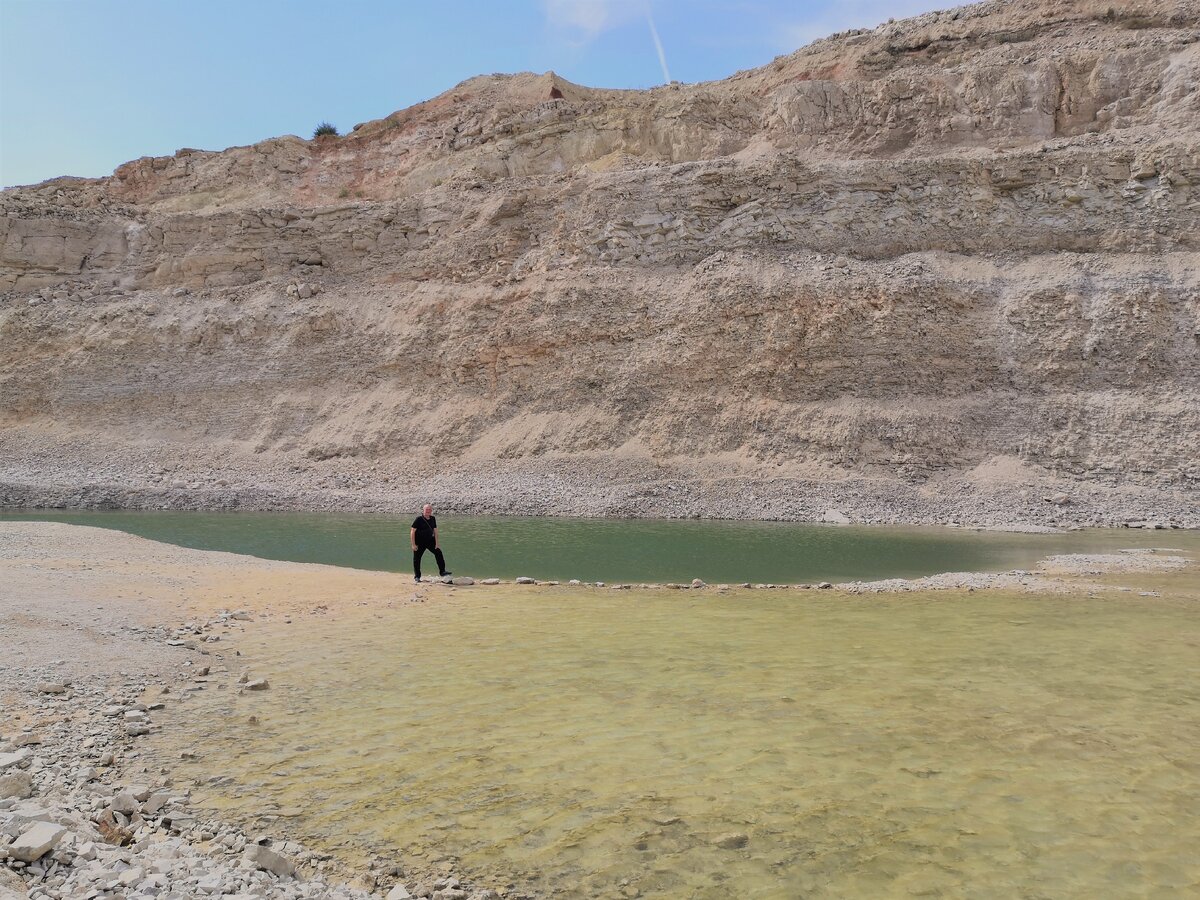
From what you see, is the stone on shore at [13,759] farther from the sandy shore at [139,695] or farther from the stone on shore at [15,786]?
the stone on shore at [15,786]

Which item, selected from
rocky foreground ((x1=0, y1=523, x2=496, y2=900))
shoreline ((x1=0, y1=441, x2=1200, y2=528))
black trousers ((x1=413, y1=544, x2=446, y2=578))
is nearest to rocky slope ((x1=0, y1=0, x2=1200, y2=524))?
shoreline ((x1=0, y1=441, x2=1200, y2=528))

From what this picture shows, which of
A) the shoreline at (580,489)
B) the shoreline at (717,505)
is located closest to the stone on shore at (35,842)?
the shoreline at (717,505)

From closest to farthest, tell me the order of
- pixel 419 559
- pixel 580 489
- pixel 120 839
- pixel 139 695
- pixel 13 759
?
pixel 120 839, pixel 13 759, pixel 139 695, pixel 419 559, pixel 580 489

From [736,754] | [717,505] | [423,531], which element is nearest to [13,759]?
[736,754]

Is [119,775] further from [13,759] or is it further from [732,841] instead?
[732,841]

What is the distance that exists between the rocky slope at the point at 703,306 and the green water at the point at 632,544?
2.81 metres

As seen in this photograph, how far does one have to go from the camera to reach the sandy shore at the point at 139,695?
345 centimetres

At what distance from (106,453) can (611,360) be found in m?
21.7

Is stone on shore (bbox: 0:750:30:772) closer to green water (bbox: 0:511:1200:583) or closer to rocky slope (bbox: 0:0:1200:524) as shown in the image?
green water (bbox: 0:511:1200:583)

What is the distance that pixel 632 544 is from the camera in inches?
730

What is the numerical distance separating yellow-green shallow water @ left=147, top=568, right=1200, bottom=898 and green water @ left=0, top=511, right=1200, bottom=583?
5.72m

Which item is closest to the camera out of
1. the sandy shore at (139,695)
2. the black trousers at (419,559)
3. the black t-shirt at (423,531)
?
the sandy shore at (139,695)

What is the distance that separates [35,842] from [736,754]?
12.6ft

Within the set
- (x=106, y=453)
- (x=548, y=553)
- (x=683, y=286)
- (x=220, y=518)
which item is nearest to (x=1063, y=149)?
(x=683, y=286)
